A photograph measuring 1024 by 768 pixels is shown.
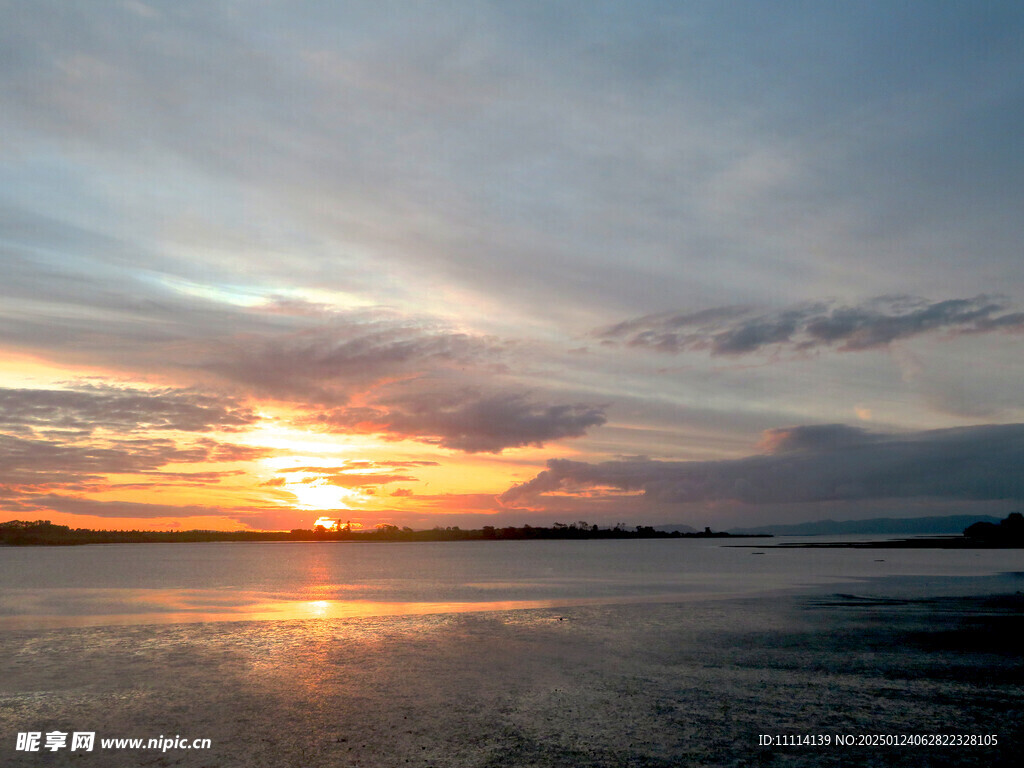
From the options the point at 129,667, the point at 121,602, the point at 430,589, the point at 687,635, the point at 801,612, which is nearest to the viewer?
the point at 129,667

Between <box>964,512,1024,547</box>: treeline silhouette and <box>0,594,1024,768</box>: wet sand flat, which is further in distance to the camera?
<box>964,512,1024,547</box>: treeline silhouette

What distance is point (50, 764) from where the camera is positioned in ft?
47.2

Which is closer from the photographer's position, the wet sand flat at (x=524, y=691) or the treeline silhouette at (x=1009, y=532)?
the wet sand flat at (x=524, y=691)

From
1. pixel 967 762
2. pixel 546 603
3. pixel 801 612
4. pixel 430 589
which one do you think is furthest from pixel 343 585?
pixel 967 762

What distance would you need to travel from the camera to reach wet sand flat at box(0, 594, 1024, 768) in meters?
14.8

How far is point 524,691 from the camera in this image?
66.1 feet

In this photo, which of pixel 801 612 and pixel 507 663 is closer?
→ pixel 507 663

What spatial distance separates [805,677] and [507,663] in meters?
9.57

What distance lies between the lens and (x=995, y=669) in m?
22.6

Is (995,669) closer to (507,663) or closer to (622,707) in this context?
(622,707)

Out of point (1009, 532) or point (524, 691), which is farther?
point (1009, 532)

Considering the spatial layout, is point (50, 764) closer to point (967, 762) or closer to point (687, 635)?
point (967, 762)

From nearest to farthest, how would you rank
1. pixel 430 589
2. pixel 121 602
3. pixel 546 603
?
pixel 546 603 < pixel 121 602 < pixel 430 589

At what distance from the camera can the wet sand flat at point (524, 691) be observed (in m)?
14.8
